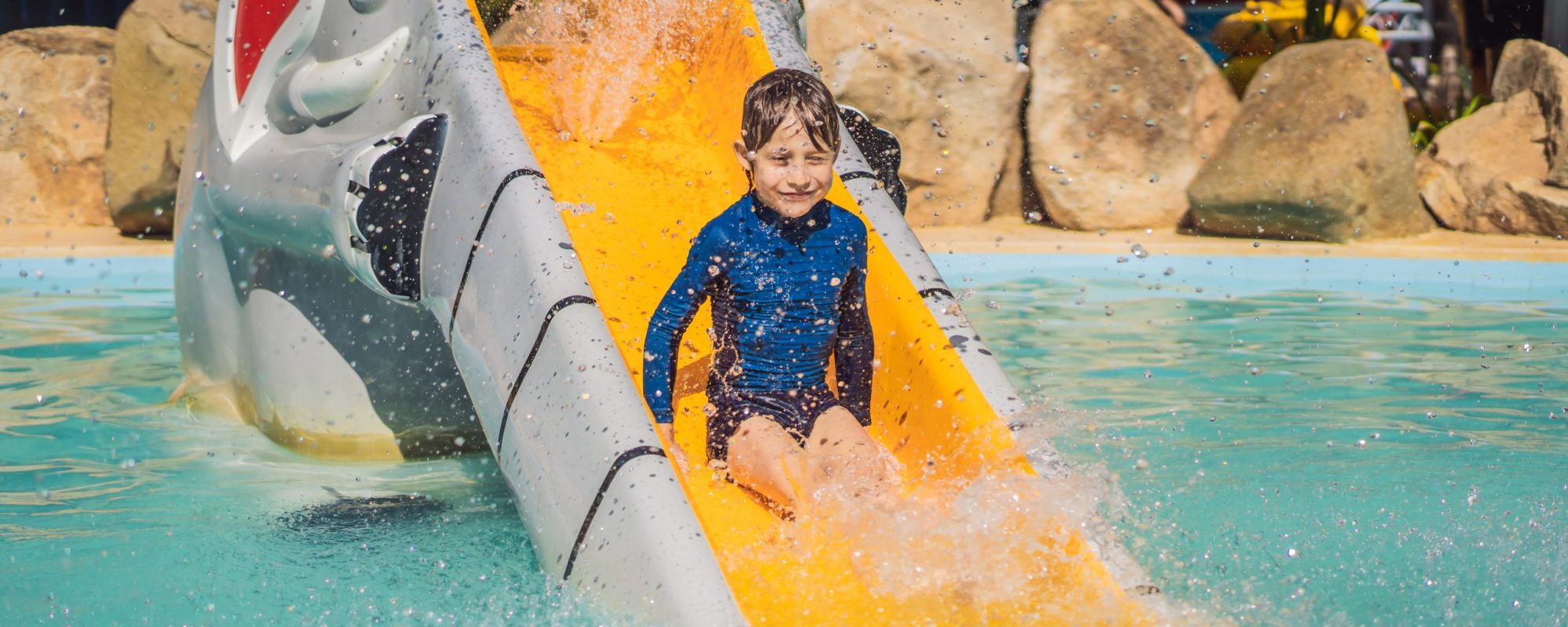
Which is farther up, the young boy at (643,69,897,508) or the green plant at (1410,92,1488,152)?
the young boy at (643,69,897,508)

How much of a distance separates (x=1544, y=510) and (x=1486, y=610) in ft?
2.71

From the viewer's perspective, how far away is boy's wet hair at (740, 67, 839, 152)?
2.70 m

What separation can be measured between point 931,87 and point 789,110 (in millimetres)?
5653

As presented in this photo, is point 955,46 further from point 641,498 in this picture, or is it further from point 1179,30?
point 641,498

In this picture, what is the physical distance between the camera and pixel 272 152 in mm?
3441

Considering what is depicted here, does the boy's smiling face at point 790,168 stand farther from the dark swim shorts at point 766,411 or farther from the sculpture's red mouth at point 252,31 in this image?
the sculpture's red mouth at point 252,31

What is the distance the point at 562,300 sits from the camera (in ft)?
8.69

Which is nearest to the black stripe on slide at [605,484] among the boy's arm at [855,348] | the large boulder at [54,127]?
the boy's arm at [855,348]

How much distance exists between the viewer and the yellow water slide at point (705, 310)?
230cm

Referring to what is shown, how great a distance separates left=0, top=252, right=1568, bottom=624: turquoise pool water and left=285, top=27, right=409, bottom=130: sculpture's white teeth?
0.92 meters

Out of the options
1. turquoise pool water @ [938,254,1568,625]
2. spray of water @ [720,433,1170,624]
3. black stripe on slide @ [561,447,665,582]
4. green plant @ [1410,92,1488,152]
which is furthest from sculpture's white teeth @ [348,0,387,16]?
green plant @ [1410,92,1488,152]

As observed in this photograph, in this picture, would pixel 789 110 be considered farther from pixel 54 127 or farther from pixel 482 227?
pixel 54 127

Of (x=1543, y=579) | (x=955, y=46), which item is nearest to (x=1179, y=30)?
(x=955, y=46)

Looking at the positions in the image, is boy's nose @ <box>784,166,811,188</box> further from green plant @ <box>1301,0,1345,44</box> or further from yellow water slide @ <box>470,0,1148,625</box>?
green plant @ <box>1301,0,1345,44</box>
